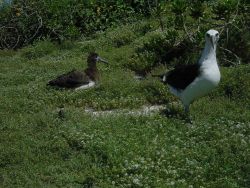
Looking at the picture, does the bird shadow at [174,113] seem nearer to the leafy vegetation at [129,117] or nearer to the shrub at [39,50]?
the leafy vegetation at [129,117]

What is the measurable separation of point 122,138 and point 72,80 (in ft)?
10.7

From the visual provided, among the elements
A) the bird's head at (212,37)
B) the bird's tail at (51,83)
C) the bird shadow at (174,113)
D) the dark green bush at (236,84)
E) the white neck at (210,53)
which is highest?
the bird's head at (212,37)

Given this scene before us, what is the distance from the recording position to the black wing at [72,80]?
11.9 metres

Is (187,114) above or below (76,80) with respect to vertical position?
above

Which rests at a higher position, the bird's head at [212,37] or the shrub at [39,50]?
the bird's head at [212,37]

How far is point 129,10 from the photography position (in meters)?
18.8

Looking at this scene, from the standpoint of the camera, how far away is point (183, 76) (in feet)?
32.0

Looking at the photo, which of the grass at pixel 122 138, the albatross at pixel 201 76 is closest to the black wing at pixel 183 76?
the albatross at pixel 201 76

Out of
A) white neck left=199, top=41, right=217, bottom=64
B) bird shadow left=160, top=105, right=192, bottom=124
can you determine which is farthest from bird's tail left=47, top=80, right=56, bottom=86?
white neck left=199, top=41, right=217, bottom=64

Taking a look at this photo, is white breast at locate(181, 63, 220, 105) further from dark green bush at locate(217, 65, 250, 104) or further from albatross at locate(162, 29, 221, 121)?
dark green bush at locate(217, 65, 250, 104)

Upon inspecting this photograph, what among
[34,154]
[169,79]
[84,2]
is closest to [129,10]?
[84,2]

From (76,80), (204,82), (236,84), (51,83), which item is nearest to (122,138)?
(204,82)

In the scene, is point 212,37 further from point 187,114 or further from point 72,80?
point 72,80

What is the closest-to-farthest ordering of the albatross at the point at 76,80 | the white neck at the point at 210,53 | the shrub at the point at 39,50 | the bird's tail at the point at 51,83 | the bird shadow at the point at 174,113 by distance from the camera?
the white neck at the point at 210,53 < the bird shadow at the point at 174,113 < the albatross at the point at 76,80 < the bird's tail at the point at 51,83 < the shrub at the point at 39,50
